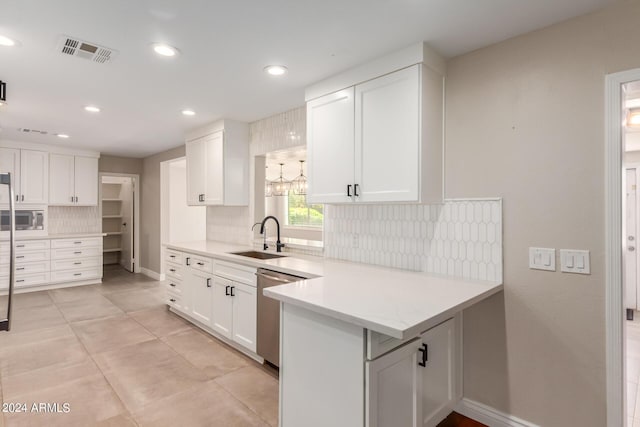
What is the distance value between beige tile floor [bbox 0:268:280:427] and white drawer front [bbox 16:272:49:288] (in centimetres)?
125

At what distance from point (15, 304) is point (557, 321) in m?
6.38

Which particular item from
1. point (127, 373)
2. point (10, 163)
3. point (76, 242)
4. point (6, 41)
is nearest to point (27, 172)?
point (10, 163)

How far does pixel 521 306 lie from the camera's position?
2.05 metres

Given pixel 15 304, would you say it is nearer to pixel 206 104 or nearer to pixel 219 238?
pixel 219 238

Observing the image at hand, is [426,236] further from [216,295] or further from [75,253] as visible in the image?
[75,253]

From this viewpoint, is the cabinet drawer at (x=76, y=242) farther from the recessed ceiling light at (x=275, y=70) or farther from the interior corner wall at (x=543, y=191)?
the interior corner wall at (x=543, y=191)

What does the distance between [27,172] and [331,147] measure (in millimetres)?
5565

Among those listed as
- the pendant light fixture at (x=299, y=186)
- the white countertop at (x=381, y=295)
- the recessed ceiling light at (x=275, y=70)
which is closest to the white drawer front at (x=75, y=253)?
the pendant light fixture at (x=299, y=186)

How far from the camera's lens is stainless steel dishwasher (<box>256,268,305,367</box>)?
8.74ft

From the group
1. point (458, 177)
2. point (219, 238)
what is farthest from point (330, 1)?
point (219, 238)

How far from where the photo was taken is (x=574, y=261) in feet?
6.11

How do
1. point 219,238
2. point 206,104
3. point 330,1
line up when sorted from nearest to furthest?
point 330,1
point 206,104
point 219,238

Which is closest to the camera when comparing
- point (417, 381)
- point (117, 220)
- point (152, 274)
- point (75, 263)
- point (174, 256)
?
point (417, 381)

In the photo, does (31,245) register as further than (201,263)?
Yes
